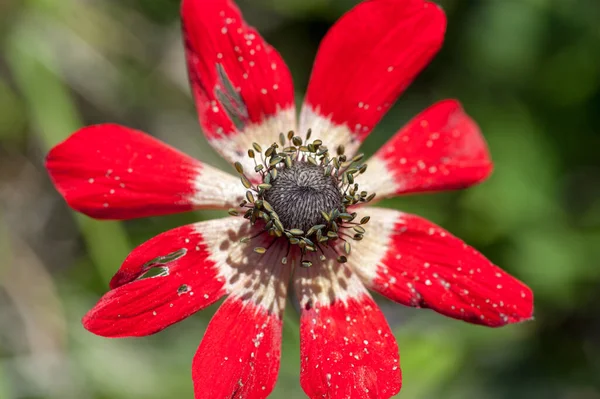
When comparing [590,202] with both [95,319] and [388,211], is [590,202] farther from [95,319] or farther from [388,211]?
[95,319]

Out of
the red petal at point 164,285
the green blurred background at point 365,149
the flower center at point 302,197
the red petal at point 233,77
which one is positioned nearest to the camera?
the red petal at point 164,285

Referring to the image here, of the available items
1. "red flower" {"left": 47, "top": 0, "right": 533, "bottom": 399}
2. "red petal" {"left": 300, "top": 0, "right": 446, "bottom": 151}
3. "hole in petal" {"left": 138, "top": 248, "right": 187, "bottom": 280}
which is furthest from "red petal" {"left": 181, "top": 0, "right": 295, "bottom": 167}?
"hole in petal" {"left": 138, "top": 248, "right": 187, "bottom": 280}

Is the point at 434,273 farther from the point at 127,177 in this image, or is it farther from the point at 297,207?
the point at 127,177

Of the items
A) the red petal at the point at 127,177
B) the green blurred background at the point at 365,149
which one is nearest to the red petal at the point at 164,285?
the red petal at the point at 127,177

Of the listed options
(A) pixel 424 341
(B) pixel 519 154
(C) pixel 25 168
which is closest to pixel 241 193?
(A) pixel 424 341

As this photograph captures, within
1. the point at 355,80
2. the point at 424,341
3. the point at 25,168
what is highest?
the point at 355,80

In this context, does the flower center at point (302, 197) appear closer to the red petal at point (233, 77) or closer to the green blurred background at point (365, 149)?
the red petal at point (233, 77)
